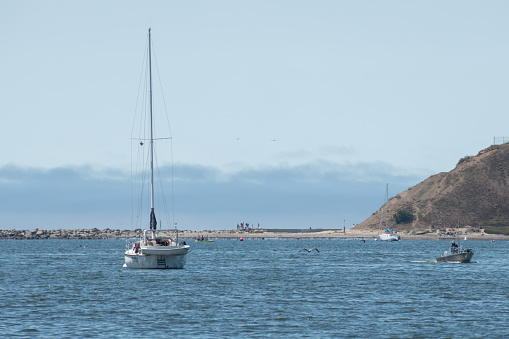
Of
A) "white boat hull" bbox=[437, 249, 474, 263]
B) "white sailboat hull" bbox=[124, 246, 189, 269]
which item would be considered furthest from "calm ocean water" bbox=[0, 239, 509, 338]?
"white boat hull" bbox=[437, 249, 474, 263]

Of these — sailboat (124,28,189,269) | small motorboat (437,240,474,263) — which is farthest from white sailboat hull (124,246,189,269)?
small motorboat (437,240,474,263)

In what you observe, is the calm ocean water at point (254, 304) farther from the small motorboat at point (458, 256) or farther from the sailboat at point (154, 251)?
the small motorboat at point (458, 256)

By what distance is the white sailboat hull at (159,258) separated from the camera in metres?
73.3

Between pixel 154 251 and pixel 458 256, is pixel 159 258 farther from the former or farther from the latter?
pixel 458 256

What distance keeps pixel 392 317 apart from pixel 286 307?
25.2 ft

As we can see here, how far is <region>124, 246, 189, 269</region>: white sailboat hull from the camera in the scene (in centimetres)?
7331

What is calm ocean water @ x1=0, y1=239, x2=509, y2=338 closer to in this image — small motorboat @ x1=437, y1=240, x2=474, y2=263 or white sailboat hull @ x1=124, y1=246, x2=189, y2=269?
white sailboat hull @ x1=124, y1=246, x2=189, y2=269

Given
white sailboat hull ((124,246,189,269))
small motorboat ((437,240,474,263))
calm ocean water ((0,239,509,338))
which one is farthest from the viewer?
small motorboat ((437,240,474,263))

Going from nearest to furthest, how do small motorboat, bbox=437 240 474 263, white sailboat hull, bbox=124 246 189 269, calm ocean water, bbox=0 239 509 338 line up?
calm ocean water, bbox=0 239 509 338
white sailboat hull, bbox=124 246 189 269
small motorboat, bbox=437 240 474 263

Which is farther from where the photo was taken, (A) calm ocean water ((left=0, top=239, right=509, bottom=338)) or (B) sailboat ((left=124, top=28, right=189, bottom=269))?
(B) sailboat ((left=124, top=28, right=189, bottom=269))

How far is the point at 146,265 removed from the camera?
7519 centimetres

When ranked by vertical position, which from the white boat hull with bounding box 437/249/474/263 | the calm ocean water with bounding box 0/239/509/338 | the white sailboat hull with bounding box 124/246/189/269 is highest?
the white sailboat hull with bounding box 124/246/189/269

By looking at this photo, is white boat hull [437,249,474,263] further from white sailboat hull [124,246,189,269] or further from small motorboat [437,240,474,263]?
white sailboat hull [124,246,189,269]

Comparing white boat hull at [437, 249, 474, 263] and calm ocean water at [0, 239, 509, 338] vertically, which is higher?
white boat hull at [437, 249, 474, 263]
